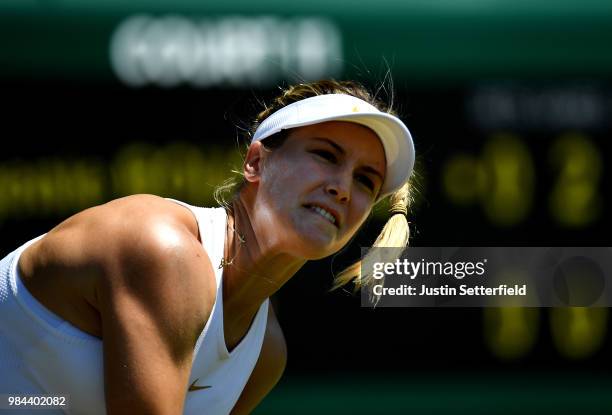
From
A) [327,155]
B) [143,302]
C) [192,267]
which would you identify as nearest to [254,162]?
[327,155]

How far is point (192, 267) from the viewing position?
190cm

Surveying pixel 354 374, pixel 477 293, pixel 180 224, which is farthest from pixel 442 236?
pixel 180 224

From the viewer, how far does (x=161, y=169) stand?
346 cm

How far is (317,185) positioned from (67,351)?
581 mm

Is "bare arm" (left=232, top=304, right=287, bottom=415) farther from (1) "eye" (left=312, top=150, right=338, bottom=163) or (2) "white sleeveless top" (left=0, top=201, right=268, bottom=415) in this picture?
(1) "eye" (left=312, top=150, right=338, bottom=163)

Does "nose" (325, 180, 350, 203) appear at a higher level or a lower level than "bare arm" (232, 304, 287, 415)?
higher

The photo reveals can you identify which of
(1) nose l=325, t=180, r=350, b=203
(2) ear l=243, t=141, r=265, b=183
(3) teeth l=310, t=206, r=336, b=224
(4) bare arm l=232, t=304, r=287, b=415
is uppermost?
(2) ear l=243, t=141, r=265, b=183

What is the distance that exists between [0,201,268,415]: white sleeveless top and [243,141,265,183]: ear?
101 mm

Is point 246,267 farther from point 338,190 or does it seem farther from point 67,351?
point 67,351

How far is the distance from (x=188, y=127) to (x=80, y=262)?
5.29 feet

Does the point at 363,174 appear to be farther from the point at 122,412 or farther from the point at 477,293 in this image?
the point at 477,293

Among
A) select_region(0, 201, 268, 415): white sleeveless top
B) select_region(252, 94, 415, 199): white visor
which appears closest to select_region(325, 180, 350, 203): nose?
select_region(252, 94, 415, 199): white visor

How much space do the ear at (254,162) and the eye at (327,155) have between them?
130 millimetres

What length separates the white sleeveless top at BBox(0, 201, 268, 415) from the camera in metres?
1.99
